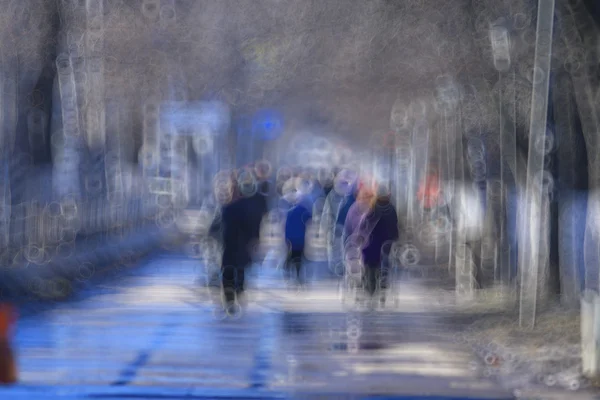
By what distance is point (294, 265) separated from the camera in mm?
21391

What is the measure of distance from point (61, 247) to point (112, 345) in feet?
25.2

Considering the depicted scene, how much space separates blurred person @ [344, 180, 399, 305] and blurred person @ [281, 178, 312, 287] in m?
2.24

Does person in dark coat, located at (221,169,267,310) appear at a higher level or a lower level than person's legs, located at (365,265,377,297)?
higher

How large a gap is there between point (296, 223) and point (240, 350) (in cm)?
650

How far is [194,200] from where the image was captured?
59.0 metres

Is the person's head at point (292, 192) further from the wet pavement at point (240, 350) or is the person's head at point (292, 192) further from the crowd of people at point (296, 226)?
the wet pavement at point (240, 350)

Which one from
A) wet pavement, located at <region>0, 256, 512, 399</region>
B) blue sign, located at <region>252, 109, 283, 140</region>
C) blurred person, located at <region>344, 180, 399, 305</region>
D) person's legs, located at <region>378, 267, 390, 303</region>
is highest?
blue sign, located at <region>252, 109, 283, 140</region>

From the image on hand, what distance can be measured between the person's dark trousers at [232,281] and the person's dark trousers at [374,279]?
1.77 m

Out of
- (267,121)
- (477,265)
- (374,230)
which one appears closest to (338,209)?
(477,265)

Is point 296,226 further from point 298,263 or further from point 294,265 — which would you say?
point 294,265

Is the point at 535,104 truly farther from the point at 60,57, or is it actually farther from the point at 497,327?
the point at 60,57

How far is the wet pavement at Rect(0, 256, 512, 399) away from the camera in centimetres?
1150

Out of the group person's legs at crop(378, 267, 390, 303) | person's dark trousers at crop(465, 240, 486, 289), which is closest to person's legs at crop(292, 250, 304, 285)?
person's legs at crop(378, 267, 390, 303)

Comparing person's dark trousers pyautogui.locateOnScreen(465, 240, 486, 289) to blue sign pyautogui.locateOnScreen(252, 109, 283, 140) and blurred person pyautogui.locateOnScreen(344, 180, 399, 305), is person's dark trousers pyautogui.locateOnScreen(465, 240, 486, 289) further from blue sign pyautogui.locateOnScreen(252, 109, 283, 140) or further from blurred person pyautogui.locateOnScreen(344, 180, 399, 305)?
blue sign pyautogui.locateOnScreen(252, 109, 283, 140)
